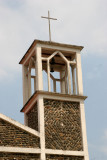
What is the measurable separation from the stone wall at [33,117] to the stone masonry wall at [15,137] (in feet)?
2.59

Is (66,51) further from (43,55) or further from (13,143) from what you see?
(13,143)

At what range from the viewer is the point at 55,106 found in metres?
18.5

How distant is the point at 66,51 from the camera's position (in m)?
19.8

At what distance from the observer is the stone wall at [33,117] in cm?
1831

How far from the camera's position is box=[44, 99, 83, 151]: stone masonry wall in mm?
17781

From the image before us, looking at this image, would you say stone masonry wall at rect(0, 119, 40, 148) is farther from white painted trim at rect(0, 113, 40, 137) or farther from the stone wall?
the stone wall

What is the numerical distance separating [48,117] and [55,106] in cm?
62

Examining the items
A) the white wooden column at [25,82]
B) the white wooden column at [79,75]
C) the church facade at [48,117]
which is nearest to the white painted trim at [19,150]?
the church facade at [48,117]

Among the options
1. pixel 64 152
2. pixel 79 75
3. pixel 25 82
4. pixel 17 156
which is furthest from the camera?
pixel 25 82

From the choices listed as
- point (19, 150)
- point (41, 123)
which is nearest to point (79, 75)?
point (41, 123)

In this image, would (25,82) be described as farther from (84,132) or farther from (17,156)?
(17,156)

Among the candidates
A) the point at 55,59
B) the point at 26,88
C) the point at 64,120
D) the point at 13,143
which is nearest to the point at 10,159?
the point at 13,143

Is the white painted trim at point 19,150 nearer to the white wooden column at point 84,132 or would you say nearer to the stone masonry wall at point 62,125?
the stone masonry wall at point 62,125

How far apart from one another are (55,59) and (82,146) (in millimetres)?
4664
